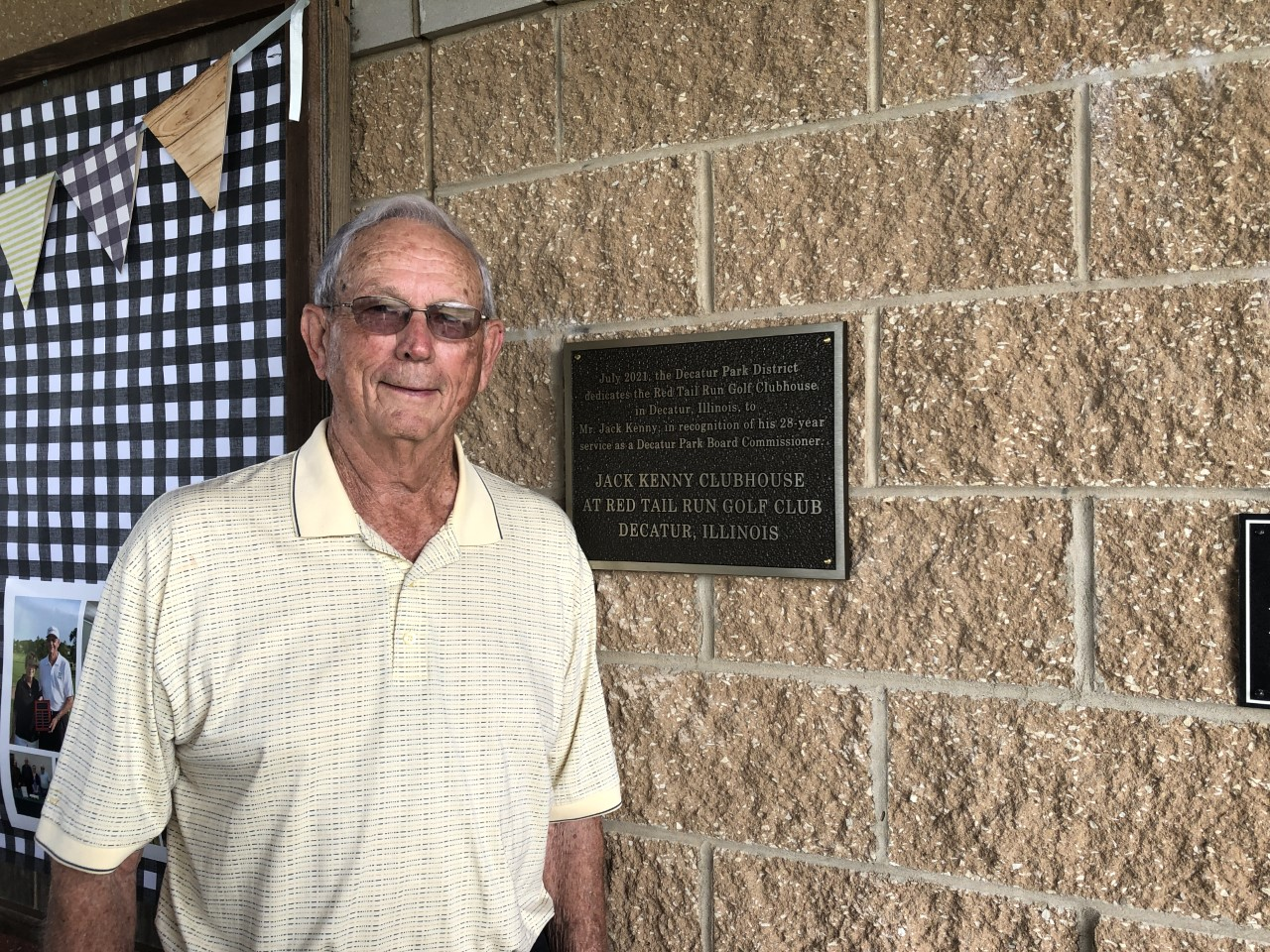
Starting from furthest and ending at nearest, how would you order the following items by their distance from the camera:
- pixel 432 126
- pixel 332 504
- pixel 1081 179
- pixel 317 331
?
pixel 432 126 → pixel 317 331 → pixel 332 504 → pixel 1081 179

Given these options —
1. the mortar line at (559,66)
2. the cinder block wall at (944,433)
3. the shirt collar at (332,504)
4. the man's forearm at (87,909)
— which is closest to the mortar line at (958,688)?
the cinder block wall at (944,433)

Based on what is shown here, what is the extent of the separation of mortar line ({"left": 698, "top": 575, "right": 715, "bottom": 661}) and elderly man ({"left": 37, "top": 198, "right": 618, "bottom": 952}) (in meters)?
0.28

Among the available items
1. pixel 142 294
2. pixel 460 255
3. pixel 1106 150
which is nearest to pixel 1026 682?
pixel 1106 150

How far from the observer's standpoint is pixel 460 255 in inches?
68.6

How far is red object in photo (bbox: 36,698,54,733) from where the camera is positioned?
2.48 m

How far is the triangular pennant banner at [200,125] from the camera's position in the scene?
219 cm

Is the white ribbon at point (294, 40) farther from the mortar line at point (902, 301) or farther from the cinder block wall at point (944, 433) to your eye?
the mortar line at point (902, 301)

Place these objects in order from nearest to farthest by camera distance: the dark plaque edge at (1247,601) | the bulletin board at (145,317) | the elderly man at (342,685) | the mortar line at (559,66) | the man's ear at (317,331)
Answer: the dark plaque edge at (1247,601)
the elderly man at (342,685)
the man's ear at (317,331)
the mortar line at (559,66)
the bulletin board at (145,317)

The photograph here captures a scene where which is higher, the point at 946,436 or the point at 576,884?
Answer: the point at 946,436

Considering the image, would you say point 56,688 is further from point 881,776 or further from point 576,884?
point 881,776

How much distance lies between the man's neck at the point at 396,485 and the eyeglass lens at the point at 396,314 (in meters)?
0.18

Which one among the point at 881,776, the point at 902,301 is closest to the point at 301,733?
the point at 881,776

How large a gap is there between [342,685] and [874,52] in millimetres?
1337

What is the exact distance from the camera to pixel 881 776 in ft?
5.66
